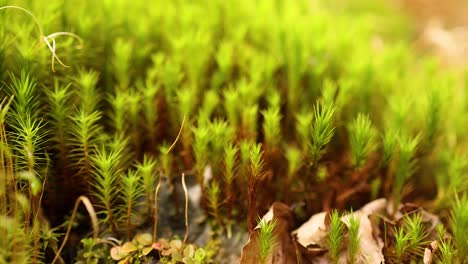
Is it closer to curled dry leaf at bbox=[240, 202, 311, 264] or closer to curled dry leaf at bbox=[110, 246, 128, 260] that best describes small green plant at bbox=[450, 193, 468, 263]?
curled dry leaf at bbox=[240, 202, 311, 264]

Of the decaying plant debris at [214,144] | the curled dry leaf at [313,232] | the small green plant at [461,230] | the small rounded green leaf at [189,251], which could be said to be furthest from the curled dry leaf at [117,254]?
the small green plant at [461,230]

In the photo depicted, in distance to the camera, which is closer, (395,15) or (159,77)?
(159,77)

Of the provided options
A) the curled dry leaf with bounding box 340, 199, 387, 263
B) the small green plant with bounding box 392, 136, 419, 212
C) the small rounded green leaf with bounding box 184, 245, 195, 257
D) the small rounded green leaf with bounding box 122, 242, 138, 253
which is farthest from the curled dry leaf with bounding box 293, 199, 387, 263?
the small rounded green leaf with bounding box 122, 242, 138, 253

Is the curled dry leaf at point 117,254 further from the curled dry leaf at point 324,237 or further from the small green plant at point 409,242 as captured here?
the small green plant at point 409,242

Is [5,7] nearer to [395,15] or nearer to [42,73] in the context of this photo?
[42,73]

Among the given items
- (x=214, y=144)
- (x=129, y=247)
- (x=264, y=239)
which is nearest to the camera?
(x=264, y=239)

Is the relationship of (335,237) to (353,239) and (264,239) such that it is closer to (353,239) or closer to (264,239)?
(353,239)

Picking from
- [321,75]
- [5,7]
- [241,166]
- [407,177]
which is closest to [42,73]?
[5,7]

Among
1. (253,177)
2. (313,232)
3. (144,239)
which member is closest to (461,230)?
(313,232)
